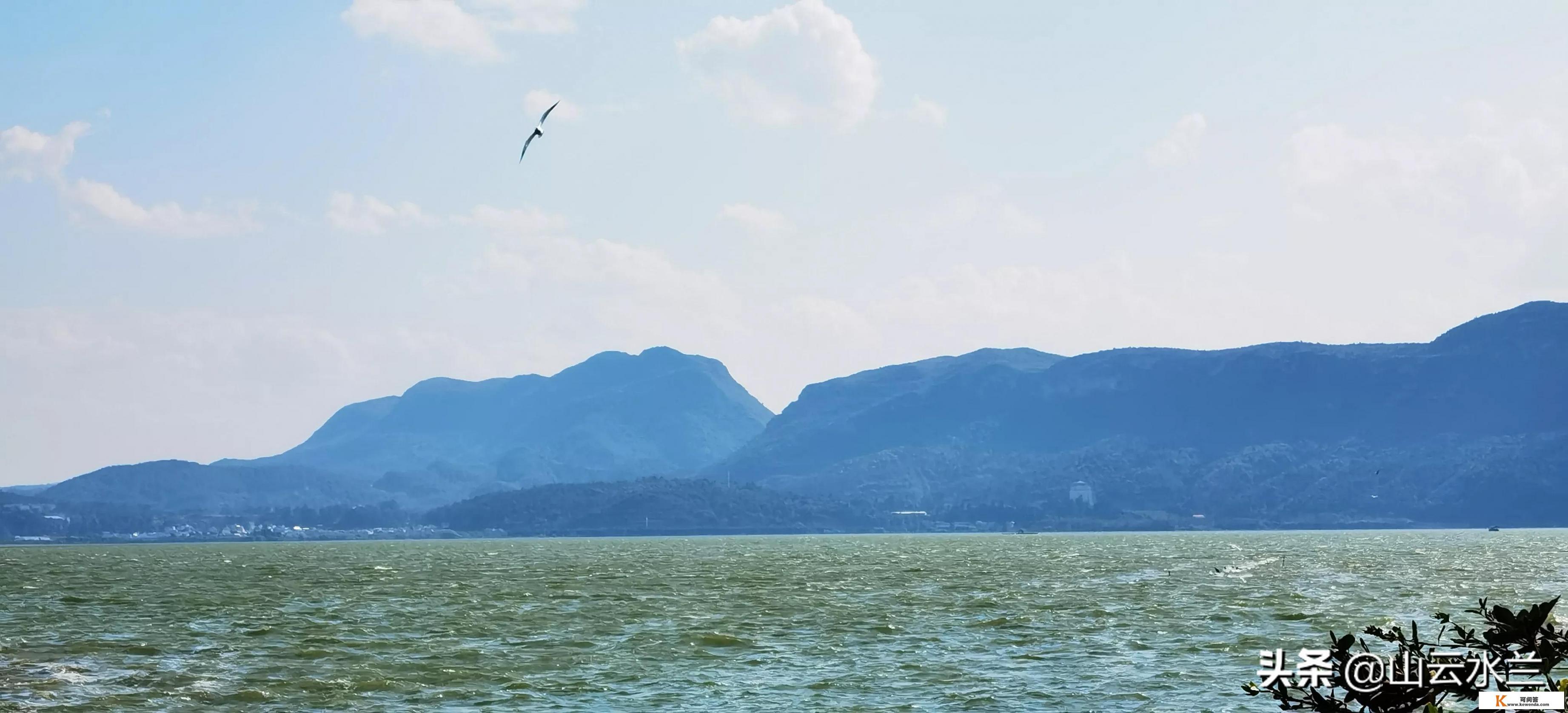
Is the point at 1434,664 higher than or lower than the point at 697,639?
higher

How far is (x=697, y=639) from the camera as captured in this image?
6725cm

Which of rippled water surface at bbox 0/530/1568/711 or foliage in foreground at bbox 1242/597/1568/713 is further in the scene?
rippled water surface at bbox 0/530/1568/711

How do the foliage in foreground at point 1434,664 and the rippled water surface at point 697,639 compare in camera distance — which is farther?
the rippled water surface at point 697,639

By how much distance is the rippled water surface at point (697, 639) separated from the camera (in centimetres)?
4794

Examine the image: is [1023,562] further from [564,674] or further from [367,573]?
[564,674]

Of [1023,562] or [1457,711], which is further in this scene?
[1023,562]

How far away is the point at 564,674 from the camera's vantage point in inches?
2112

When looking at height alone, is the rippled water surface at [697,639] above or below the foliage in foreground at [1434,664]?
below

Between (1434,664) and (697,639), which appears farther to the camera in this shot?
(697,639)

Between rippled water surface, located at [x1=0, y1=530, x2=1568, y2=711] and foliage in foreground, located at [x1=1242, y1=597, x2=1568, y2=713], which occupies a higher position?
foliage in foreground, located at [x1=1242, y1=597, x2=1568, y2=713]

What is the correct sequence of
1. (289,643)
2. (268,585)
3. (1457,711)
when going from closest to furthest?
(1457,711), (289,643), (268,585)

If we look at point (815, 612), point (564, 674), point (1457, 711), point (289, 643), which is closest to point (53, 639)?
point (289, 643)

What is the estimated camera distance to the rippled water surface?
47938 millimetres

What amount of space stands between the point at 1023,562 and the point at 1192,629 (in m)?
114
